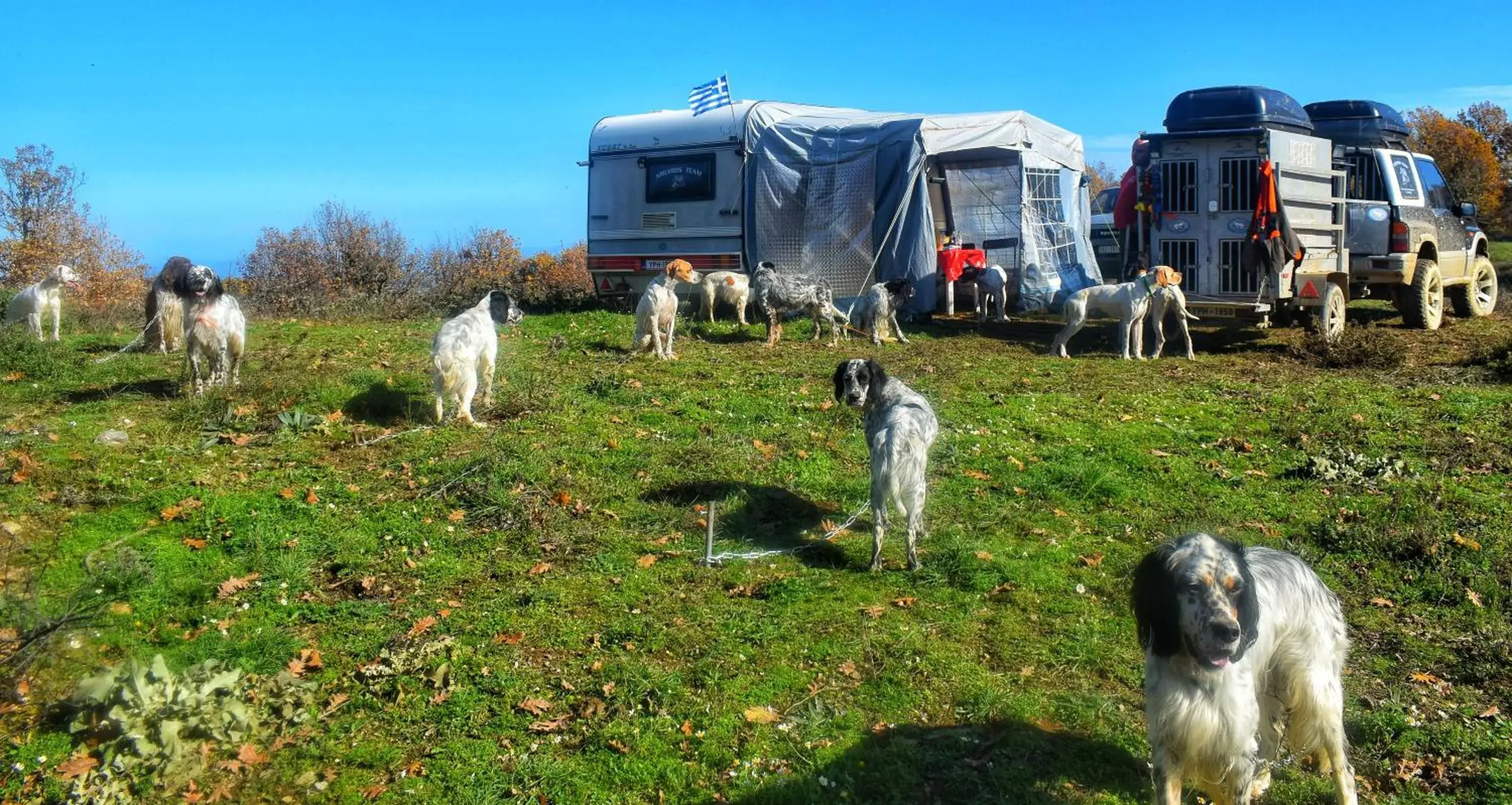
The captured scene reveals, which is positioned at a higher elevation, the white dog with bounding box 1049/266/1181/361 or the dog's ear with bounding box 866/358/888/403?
the white dog with bounding box 1049/266/1181/361

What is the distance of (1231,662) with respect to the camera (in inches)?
144

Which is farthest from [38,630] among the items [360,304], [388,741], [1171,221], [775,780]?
[360,304]

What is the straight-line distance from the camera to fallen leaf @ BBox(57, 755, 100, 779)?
14.6ft

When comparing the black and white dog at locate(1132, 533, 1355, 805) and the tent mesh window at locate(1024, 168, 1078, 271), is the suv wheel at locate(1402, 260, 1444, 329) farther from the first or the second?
the black and white dog at locate(1132, 533, 1355, 805)

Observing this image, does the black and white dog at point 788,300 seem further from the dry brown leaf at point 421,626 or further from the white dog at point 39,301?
the dry brown leaf at point 421,626

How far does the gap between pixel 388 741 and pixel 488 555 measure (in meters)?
2.08

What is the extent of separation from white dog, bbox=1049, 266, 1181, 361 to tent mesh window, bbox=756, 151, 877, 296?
3.97m

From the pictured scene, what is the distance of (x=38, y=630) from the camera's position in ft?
14.9

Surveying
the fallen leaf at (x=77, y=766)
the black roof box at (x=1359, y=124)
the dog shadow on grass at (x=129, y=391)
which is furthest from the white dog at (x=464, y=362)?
the black roof box at (x=1359, y=124)

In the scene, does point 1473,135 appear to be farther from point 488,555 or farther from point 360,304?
point 488,555

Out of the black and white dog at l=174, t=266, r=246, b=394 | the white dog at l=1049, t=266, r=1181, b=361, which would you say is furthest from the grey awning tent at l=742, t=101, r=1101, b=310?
the black and white dog at l=174, t=266, r=246, b=394

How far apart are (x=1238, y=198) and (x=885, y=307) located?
469 cm

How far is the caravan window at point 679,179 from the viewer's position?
720 inches

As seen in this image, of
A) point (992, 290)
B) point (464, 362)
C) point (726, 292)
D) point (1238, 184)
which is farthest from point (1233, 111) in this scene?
point (464, 362)
